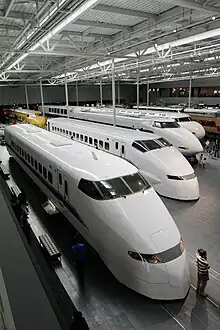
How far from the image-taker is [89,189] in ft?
19.5

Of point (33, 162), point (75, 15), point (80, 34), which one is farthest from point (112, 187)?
point (80, 34)

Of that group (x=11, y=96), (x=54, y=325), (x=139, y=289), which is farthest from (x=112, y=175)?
(x=11, y=96)

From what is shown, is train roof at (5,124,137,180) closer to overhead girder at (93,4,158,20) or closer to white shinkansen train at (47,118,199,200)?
white shinkansen train at (47,118,199,200)

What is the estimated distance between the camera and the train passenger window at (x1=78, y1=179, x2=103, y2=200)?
18.9 ft

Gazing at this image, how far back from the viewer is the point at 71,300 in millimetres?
5043

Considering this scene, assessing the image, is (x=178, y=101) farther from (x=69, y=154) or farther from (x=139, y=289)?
(x=139, y=289)

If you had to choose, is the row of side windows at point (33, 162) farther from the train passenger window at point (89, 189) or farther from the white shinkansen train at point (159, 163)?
the white shinkansen train at point (159, 163)

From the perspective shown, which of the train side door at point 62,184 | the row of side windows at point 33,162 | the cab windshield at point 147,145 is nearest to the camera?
the train side door at point 62,184

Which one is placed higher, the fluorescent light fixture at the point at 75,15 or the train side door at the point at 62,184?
the fluorescent light fixture at the point at 75,15

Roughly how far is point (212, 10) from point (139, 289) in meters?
6.08

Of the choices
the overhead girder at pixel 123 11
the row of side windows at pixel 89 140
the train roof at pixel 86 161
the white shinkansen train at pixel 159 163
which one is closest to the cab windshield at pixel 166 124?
the white shinkansen train at pixel 159 163

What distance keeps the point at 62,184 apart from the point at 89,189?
5.05 ft

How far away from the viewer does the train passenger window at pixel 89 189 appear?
5766 mm

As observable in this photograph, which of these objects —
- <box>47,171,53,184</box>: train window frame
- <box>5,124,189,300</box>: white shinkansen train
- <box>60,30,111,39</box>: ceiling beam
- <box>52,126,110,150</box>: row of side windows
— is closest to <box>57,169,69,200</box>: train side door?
<box>5,124,189,300</box>: white shinkansen train
